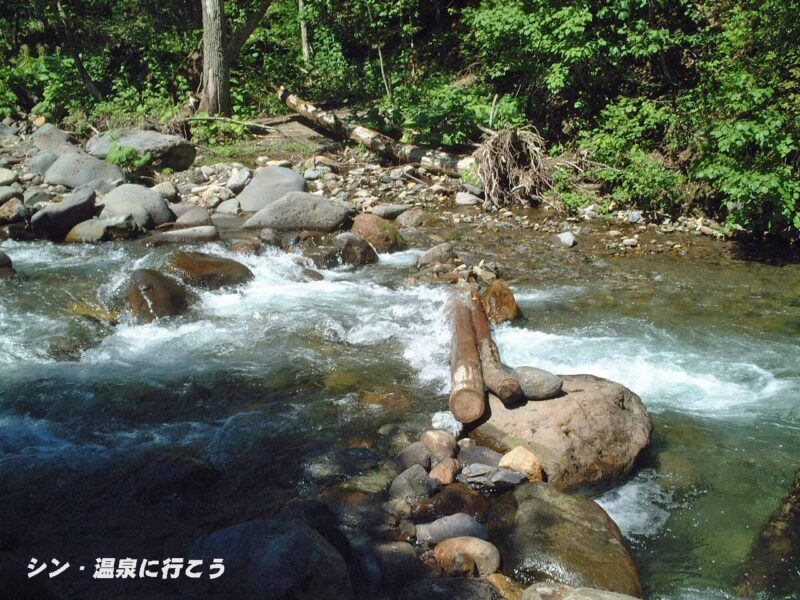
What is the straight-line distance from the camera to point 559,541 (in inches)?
147

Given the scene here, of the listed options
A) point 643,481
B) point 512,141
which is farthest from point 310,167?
point 643,481

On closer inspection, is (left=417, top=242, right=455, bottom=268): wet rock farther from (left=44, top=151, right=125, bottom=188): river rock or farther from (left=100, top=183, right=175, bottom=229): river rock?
(left=44, top=151, right=125, bottom=188): river rock

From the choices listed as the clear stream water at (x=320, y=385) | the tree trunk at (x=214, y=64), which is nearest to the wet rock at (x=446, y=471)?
the clear stream water at (x=320, y=385)

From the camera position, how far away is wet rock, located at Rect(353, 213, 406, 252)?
952cm

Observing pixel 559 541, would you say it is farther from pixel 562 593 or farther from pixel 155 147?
pixel 155 147

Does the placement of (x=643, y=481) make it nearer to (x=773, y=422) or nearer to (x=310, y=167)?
(x=773, y=422)

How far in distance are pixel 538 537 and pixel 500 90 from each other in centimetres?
1155

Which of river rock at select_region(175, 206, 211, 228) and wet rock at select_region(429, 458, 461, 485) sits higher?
river rock at select_region(175, 206, 211, 228)

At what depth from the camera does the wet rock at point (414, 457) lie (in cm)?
455

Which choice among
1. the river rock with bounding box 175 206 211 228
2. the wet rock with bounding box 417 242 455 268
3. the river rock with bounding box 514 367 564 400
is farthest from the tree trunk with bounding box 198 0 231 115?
the river rock with bounding box 514 367 564 400

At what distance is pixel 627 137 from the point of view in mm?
11383

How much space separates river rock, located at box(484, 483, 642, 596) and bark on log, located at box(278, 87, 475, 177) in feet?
28.7

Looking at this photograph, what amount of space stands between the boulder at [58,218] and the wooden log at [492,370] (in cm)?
634

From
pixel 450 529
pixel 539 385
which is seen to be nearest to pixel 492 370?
pixel 539 385
